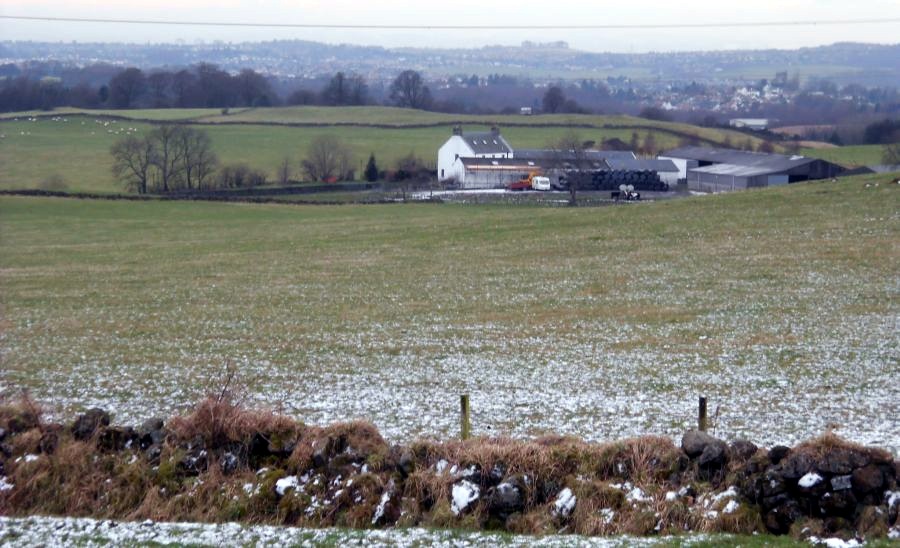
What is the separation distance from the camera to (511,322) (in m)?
25.8

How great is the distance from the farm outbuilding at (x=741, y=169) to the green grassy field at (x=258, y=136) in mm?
28241

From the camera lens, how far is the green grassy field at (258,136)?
95938mm

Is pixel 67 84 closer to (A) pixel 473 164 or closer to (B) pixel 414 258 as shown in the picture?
(A) pixel 473 164

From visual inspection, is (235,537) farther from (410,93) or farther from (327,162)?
(410,93)

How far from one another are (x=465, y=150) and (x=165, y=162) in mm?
35092

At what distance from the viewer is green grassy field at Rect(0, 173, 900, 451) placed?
1714cm

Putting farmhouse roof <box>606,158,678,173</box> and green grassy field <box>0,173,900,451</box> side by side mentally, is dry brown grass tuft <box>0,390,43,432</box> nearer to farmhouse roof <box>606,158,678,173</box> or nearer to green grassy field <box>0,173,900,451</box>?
green grassy field <box>0,173,900,451</box>

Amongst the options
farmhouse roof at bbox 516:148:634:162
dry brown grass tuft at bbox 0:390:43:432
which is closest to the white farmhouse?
farmhouse roof at bbox 516:148:634:162

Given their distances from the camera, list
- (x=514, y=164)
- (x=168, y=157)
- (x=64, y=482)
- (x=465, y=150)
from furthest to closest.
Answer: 1. (x=465, y=150)
2. (x=514, y=164)
3. (x=168, y=157)
4. (x=64, y=482)

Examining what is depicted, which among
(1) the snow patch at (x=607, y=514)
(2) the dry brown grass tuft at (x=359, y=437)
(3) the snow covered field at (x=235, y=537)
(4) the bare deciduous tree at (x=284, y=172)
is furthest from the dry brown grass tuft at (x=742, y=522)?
(4) the bare deciduous tree at (x=284, y=172)

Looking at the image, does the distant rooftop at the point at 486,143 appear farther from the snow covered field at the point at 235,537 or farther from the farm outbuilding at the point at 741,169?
the snow covered field at the point at 235,537

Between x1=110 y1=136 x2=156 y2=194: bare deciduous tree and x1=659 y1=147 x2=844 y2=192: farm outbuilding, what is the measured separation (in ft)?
173

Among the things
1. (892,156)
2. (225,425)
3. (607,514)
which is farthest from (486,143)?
(607,514)

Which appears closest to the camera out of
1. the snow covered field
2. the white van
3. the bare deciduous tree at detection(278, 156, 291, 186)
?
the snow covered field
